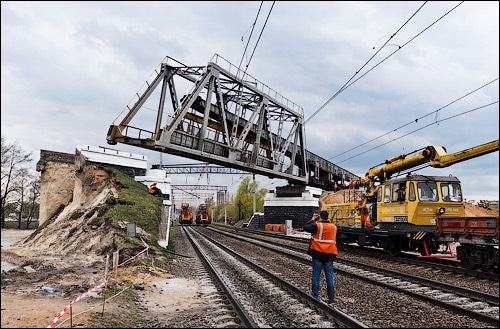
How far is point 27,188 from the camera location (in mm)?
38812

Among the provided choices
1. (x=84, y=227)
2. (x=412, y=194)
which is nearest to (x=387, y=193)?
(x=412, y=194)

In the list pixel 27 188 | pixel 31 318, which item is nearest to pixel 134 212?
pixel 31 318

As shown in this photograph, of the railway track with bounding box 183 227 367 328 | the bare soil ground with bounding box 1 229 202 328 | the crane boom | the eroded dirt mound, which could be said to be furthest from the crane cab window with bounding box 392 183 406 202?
the eroded dirt mound

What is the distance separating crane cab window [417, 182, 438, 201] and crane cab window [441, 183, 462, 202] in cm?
35

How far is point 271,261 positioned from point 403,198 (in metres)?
5.64

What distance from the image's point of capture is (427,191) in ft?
44.0

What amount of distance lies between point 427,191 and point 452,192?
36.8 inches

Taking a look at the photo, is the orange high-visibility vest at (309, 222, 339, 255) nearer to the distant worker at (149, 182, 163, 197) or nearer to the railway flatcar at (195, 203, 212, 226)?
the distant worker at (149, 182, 163, 197)

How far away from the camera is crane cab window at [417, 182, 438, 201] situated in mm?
13328

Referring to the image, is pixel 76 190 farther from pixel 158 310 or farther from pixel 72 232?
pixel 158 310

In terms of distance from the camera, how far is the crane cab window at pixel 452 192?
43.8 ft

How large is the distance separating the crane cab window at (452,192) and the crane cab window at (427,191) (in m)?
0.35

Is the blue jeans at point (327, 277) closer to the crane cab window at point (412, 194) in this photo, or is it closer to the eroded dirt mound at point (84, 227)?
the crane cab window at point (412, 194)

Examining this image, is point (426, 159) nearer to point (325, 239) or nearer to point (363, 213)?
point (363, 213)
